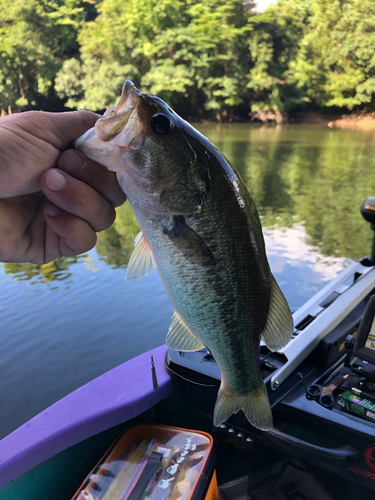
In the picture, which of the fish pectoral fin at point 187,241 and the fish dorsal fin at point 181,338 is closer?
the fish pectoral fin at point 187,241

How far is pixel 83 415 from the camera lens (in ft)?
6.68

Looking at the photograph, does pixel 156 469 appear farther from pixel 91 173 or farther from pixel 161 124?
pixel 161 124

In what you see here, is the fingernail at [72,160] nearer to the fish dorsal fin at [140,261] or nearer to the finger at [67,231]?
the finger at [67,231]

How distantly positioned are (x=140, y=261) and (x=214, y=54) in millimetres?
36015

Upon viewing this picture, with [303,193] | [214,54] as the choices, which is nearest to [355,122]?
[214,54]

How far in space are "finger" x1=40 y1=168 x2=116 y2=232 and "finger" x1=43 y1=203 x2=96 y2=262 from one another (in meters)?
0.03

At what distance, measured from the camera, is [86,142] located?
0.98 m

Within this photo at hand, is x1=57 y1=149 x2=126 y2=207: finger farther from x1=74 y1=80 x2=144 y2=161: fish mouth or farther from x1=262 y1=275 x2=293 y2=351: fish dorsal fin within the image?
x1=262 y1=275 x2=293 y2=351: fish dorsal fin

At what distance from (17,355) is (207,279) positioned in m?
4.97

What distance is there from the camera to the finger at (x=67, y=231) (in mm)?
1259

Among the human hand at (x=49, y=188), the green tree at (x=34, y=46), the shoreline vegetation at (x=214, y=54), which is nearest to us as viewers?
the human hand at (x=49, y=188)

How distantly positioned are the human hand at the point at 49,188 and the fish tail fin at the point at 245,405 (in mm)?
713

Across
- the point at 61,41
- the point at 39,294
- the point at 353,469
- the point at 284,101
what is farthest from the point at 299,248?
the point at 61,41

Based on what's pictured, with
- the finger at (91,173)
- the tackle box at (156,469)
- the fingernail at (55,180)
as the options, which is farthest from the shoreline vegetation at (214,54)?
the fingernail at (55,180)
